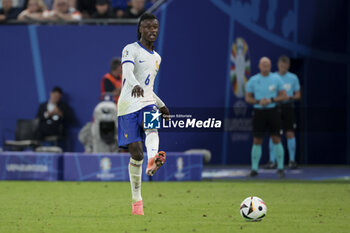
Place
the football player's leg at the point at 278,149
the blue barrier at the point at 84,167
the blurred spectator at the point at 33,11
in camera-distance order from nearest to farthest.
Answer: the blue barrier at the point at 84,167, the football player's leg at the point at 278,149, the blurred spectator at the point at 33,11

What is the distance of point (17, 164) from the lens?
1409 centimetres

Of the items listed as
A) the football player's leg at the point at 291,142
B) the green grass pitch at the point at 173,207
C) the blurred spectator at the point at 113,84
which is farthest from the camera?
the football player's leg at the point at 291,142

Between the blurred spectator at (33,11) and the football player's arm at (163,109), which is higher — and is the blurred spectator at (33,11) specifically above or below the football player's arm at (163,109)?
above

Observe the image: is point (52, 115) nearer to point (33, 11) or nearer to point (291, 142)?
point (33, 11)

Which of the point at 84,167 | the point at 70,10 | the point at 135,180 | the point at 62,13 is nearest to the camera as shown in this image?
the point at 135,180

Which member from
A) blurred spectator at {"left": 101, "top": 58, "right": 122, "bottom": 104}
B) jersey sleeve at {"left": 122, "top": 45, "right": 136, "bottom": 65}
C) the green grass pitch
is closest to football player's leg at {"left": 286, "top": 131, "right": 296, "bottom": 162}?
the green grass pitch

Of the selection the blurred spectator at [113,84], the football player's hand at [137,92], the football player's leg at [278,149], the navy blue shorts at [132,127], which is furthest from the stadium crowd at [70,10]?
the football player's hand at [137,92]

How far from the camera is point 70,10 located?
17.3m

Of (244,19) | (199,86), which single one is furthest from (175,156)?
(244,19)

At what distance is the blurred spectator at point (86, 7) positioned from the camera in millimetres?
17547

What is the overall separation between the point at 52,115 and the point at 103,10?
2.63 metres

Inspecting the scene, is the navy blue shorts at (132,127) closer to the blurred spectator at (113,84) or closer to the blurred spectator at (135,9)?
the blurred spectator at (113,84)

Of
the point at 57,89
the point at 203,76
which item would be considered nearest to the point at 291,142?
the point at 203,76

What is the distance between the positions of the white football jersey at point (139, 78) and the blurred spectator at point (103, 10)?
877 centimetres
